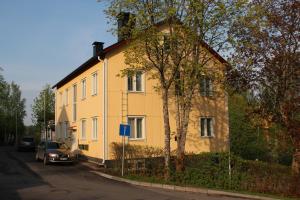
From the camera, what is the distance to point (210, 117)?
28.9 m

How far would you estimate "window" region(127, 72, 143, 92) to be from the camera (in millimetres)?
26266

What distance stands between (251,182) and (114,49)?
12.0 m

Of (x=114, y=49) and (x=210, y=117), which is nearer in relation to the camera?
(x=114, y=49)

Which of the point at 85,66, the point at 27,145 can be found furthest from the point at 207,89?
the point at 27,145

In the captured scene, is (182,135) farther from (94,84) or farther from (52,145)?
(52,145)

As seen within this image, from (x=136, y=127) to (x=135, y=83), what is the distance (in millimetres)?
2789

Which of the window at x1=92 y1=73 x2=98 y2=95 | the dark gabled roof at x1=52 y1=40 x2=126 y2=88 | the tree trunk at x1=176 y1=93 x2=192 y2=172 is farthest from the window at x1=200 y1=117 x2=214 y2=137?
the dark gabled roof at x1=52 y1=40 x2=126 y2=88

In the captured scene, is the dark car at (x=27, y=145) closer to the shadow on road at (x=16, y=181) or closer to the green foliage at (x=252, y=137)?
the shadow on road at (x=16, y=181)

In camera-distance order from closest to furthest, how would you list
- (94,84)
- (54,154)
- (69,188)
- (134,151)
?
(69,188) → (134,151) → (54,154) → (94,84)

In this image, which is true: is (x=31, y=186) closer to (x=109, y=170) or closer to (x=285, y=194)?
(x=109, y=170)

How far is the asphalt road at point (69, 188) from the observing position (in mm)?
14492

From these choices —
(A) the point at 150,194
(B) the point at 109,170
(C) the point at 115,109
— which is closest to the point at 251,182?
(A) the point at 150,194

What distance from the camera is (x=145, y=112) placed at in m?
26.3

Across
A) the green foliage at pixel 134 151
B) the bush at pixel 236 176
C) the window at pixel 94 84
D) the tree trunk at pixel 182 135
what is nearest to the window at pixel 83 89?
the window at pixel 94 84
